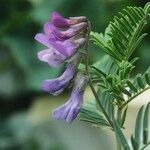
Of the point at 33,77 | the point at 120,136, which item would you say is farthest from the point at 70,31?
the point at 33,77

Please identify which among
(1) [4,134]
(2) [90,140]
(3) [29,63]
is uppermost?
(3) [29,63]

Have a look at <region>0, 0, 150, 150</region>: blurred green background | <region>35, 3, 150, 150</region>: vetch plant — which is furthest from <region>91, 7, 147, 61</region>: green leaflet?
<region>0, 0, 150, 150</region>: blurred green background

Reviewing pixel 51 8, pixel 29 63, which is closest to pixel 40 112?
pixel 29 63

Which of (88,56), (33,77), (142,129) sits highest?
(33,77)

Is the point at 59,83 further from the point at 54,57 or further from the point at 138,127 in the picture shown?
the point at 138,127

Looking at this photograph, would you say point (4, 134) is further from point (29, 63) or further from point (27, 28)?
point (27, 28)

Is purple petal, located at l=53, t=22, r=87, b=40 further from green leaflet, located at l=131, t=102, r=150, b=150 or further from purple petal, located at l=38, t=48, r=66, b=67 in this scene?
green leaflet, located at l=131, t=102, r=150, b=150
